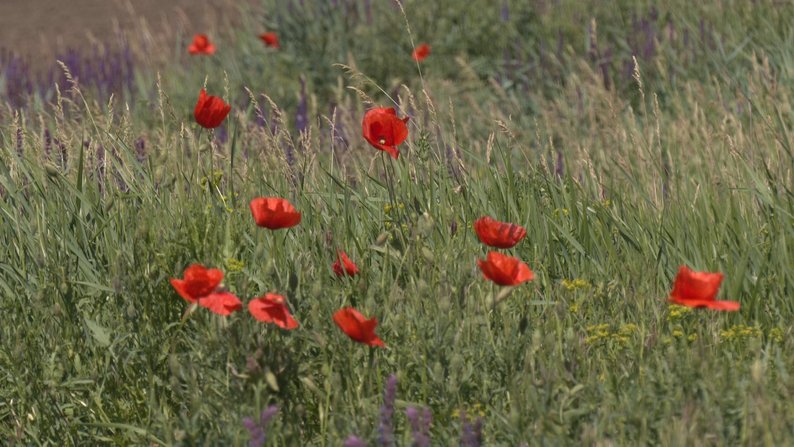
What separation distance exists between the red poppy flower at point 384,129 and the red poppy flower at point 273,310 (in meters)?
0.67

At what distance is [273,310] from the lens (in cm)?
226

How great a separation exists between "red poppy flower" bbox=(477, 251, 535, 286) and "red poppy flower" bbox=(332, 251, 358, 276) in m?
0.45

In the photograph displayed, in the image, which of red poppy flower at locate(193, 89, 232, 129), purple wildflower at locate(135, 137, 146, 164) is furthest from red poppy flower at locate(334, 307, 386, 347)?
purple wildflower at locate(135, 137, 146, 164)

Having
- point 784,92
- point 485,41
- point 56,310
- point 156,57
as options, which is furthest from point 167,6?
point 56,310

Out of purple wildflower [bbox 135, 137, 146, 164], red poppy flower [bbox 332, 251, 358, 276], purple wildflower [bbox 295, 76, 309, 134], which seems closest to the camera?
red poppy flower [bbox 332, 251, 358, 276]

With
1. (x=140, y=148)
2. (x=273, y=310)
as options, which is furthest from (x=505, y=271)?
(x=140, y=148)

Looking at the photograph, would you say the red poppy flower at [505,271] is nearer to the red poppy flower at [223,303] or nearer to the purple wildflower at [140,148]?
the red poppy flower at [223,303]

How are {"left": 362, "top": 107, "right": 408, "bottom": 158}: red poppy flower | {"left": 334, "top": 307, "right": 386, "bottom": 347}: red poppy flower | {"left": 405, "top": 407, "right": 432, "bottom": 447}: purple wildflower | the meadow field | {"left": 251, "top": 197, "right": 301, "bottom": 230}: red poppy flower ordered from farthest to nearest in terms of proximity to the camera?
{"left": 362, "top": 107, "right": 408, "bottom": 158}: red poppy flower, {"left": 251, "top": 197, "right": 301, "bottom": 230}: red poppy flower, the meadow field, {"left": 334, "top": 307, "right": 386, "bottom": 347}: red poppy flower, {"left": 405, "top": 407, "right": 432, "bottom": 447}: purple wildflower

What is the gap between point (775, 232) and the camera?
2984 mm

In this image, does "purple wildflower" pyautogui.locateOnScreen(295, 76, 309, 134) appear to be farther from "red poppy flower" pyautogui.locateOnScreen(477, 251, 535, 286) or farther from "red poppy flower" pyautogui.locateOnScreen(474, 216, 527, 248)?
"red poppy flower" pyautogui.locateOnScreen(477, 251, 535, 286)

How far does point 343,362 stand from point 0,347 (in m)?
0.91

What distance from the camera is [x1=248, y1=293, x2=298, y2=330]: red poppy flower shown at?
223cm

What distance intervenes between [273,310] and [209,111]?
824 mm

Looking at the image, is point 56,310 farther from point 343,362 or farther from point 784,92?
Answer: point 784,92
